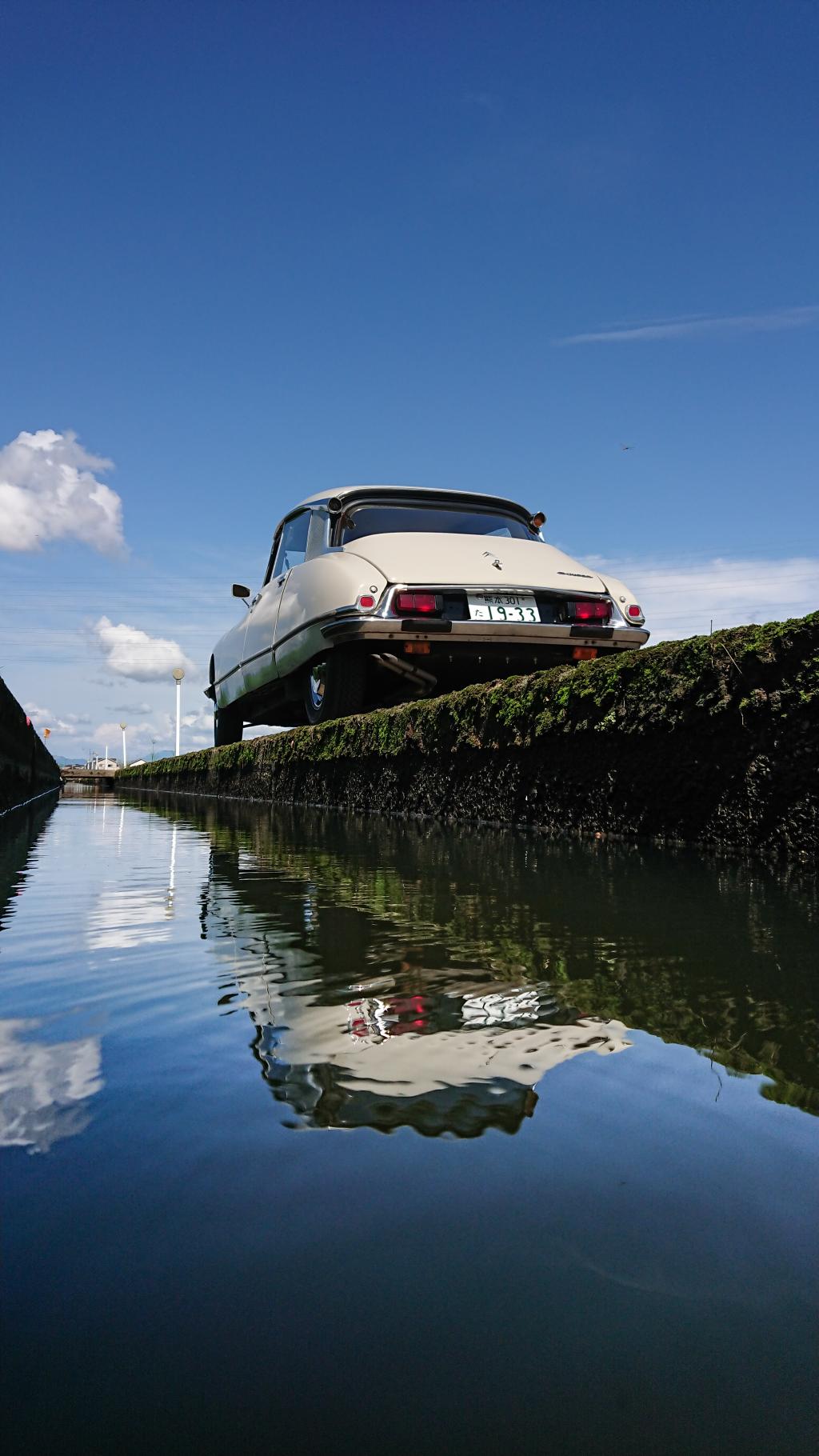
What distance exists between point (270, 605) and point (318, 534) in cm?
129

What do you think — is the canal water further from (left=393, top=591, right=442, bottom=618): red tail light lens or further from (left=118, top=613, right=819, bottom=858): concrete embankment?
(left=393, top=591, right=442, bottom=618): red tail light lens

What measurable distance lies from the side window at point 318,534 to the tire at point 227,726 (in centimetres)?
504

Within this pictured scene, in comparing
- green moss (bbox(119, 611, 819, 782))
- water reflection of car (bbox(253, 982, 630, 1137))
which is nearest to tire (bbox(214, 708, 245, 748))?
green moss (bbox(119, 611, 819, 782))

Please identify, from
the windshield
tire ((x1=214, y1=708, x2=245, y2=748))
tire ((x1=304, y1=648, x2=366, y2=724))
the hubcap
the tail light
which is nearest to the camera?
the tail light

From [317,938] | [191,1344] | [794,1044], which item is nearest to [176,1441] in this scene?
[191,1344]

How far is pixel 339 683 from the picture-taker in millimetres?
8812

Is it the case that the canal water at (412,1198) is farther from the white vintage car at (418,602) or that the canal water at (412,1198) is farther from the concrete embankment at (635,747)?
the white vintage car at (418,602)

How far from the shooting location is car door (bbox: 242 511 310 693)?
32.1 feet

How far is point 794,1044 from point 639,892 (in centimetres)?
183

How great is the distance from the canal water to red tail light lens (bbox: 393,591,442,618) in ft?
17.1

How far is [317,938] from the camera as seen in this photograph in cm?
274

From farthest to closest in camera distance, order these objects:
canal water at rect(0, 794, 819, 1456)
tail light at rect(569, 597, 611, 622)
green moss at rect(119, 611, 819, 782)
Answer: tail light at rect(569, 597, 611, 622)
green moss at rect(119, 611, 819, 782)
canal water at rect(0, 794, 819, 1456)

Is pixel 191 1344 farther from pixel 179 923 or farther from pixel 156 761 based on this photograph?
pixel 156 761

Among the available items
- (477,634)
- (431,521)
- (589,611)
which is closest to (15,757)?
(431,521)
